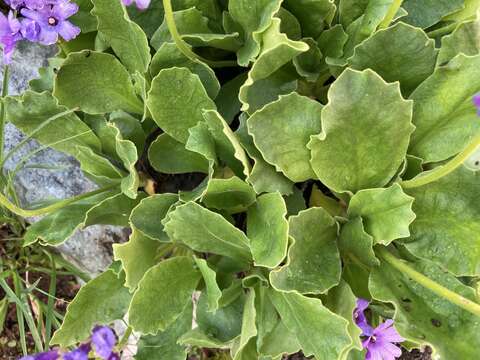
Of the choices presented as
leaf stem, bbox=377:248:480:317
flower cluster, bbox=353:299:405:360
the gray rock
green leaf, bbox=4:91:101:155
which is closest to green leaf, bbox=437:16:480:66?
leaf stem, bbox=377:248:480:317

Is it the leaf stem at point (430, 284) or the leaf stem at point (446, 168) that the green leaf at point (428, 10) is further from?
the leaf stem at point (430, 284)

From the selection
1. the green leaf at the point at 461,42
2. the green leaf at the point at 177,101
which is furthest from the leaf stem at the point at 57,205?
the green leaf at the point at 461,42

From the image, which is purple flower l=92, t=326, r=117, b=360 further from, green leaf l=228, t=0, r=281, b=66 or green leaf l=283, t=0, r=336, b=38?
green leaf l=283, t=0, r=336, b=38

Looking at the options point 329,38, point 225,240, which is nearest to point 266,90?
point 329,38

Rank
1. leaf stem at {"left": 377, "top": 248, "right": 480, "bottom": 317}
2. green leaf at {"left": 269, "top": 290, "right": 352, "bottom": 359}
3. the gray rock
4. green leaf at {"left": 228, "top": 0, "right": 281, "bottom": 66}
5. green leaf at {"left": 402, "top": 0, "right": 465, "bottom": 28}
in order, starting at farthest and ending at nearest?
the gray rock → green leaf at {"left": 402, "top": 0, "right": 465, "bottom": 28} → green leaf at {"left": 228, "top": 0, "right": 281, "bottom": 66} → green leaf at {"left": 269, "top": 290, "right": 352, "bottom": 359} → leaf stem at {"left": 377, "top": 248, "right": 480, "bottom": 317}

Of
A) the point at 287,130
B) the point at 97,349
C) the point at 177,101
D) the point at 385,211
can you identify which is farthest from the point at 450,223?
the point at 97,349

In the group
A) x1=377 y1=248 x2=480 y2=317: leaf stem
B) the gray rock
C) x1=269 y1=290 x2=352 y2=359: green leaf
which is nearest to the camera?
x1=377 y1=248 x2=480 y2=317: leaf stem

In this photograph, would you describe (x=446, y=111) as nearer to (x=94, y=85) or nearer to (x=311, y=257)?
(x=311, y=257)
